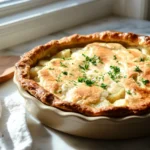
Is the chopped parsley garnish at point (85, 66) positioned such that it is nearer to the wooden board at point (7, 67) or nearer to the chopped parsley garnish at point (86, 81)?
the chopped parsley garnish at point (86, 81)

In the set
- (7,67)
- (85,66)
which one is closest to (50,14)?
(7,67)

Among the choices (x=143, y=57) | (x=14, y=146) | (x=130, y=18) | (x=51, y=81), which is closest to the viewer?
(x=14, y=146)

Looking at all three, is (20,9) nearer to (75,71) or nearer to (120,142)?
(75,71)

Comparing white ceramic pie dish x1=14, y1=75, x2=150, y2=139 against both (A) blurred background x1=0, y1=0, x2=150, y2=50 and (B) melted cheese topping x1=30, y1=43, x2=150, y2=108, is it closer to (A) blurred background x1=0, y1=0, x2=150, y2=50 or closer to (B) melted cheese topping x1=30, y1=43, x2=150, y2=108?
(B) melted cheese topping x1=30, y1=43, x2=150, y2=108

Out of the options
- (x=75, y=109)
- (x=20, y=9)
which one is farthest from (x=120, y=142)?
(x=20, y=9)

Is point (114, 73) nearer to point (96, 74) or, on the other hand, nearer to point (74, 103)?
point (96, 74)

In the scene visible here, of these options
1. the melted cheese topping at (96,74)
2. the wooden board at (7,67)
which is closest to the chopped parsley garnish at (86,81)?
the melted cheese topping at (96,74)
